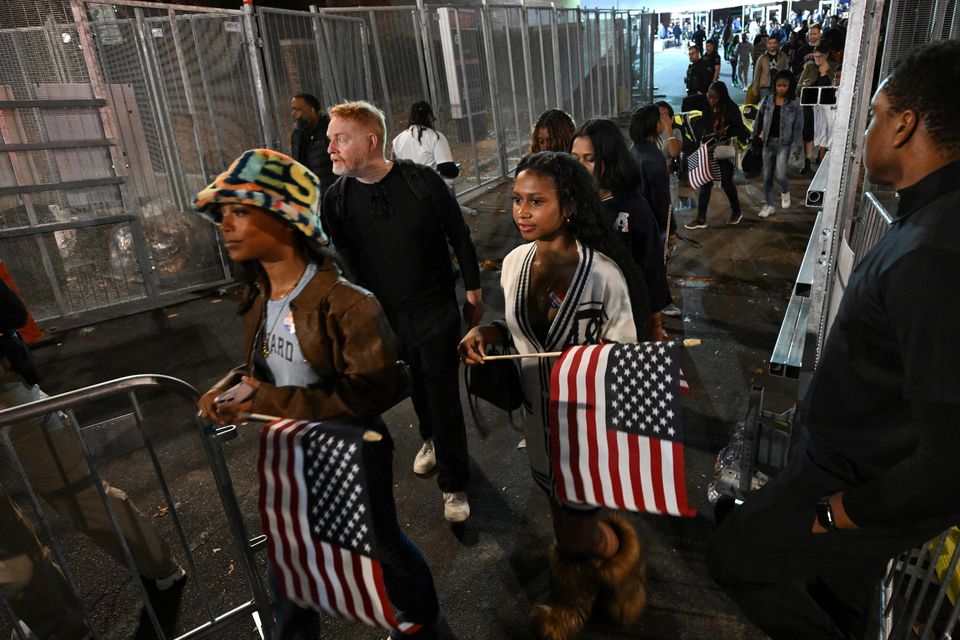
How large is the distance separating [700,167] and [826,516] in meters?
6.67

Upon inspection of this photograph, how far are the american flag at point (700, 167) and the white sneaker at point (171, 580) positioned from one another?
6950mm

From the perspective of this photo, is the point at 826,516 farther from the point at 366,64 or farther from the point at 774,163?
the point at 366,64

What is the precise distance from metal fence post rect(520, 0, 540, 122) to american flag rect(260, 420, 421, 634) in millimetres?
13403

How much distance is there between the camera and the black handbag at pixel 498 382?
9.06 feet

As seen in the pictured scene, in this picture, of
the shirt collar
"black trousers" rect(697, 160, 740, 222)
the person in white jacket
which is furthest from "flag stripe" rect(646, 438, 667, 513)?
"black trousers" rect(697, 160, 740, 222)

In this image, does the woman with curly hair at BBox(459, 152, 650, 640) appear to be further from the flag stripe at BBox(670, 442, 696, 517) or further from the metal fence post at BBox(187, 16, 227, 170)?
the metal fence post at BBox(187, 16, 227, 170)

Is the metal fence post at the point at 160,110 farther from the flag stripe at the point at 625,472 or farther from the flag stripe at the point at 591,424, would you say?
the flag stripe at the point at 625,472

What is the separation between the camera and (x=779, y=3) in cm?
2544

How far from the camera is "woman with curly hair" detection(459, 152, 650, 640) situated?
2.62 m

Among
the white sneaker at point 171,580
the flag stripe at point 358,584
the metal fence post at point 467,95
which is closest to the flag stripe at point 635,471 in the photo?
the flag stripe at point 358,584

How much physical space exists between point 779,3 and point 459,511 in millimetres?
28787

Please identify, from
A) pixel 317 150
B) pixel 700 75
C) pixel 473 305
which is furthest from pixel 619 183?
pixel 700 75

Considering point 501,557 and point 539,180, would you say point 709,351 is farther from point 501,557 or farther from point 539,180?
point 539,180

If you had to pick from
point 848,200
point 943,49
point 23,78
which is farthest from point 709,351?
point 23,78
